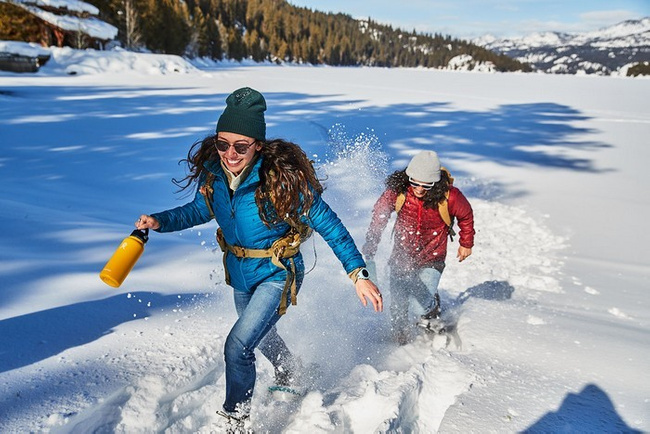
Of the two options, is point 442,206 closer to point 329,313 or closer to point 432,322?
point 432,322

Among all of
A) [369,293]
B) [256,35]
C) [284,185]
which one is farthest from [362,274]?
[256,35]

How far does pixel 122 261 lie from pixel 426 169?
206cm

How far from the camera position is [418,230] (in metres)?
3.54

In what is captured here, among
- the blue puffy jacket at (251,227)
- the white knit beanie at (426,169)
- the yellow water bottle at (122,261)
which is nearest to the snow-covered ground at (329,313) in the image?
the yellow water bottle at (122,261)

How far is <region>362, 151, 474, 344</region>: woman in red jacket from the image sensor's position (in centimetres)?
339

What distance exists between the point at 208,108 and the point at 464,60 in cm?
15723

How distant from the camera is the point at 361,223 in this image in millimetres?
6750

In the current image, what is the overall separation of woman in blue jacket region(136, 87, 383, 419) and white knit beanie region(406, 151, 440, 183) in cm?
113

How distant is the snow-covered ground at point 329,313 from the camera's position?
8.18ft

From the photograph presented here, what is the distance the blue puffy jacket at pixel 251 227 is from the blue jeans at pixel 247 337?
3.2 inches

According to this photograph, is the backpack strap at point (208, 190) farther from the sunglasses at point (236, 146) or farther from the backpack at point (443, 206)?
the backpack at point (443, 206)

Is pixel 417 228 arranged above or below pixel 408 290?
above

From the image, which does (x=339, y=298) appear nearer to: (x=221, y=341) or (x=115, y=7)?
(x=221, y=341)

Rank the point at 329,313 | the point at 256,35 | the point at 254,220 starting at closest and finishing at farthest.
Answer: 1. the point at 254,220
2. the point at 329,313
3. the point at 256,35
